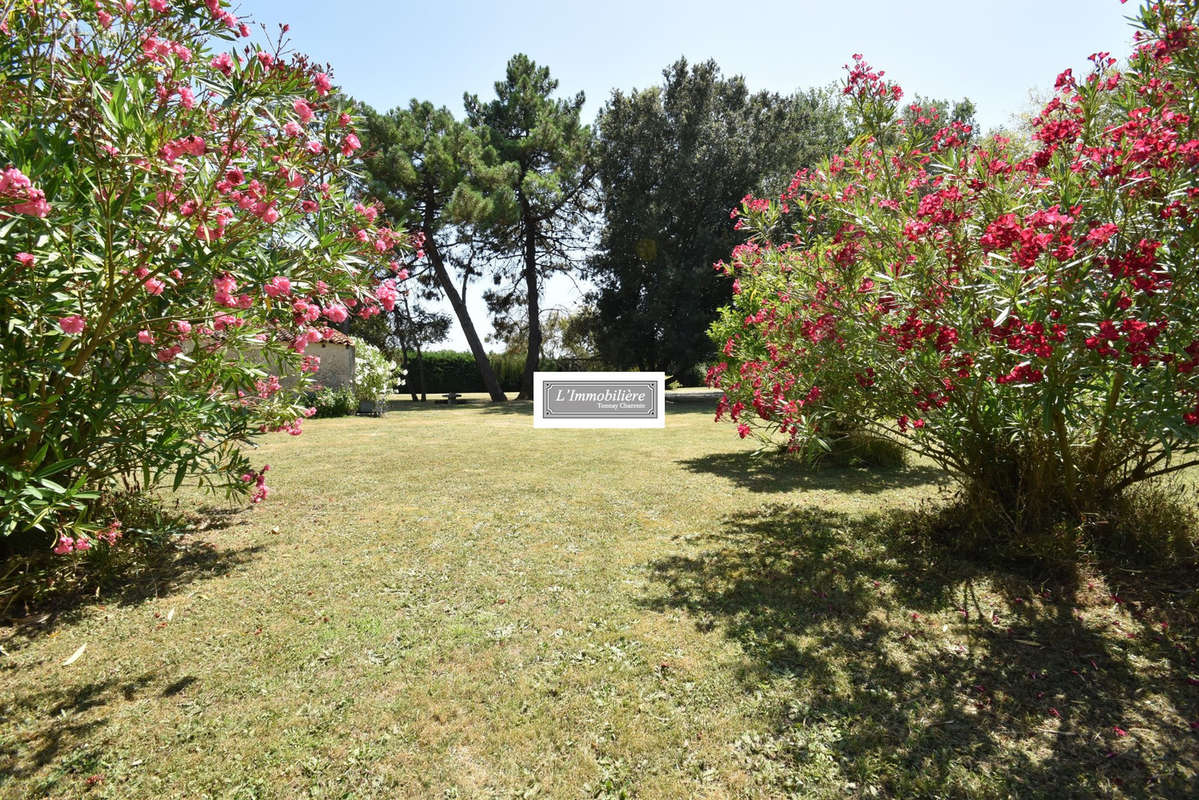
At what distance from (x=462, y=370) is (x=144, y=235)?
99.5ft

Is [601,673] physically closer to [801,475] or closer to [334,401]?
[801,475]

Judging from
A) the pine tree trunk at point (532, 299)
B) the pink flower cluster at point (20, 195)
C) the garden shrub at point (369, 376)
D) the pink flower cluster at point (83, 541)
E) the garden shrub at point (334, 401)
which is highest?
the pine tree trunk at point (532, 299)

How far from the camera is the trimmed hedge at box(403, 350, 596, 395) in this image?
31.8 m

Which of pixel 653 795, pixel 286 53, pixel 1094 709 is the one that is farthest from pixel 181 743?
pixel 1094 709

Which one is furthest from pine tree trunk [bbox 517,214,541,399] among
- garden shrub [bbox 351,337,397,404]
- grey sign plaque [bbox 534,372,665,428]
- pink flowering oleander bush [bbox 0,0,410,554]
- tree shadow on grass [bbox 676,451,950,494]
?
pink flowering oleander bush [bbox 0,0,410,554]

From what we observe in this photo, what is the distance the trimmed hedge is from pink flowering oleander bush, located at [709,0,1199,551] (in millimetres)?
27098

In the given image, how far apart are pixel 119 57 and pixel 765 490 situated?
23.2 ft

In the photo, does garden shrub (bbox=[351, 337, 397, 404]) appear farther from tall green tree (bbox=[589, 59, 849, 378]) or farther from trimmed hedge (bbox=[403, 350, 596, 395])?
trimmed hedge (bbox=[403, 350, 596, 395])

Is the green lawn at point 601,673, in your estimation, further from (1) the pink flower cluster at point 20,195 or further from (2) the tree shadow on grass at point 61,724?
(1) the pink flower cluster at point 20,195

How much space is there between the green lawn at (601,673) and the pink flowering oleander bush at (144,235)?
3.26 feet

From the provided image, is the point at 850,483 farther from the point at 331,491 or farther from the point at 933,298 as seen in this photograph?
the point at 331,491

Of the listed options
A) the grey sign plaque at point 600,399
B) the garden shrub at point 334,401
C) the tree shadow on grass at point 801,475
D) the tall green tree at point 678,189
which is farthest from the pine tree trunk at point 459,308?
the tree shadow on grass at point 801,475

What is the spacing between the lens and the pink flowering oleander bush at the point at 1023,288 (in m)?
→ 2.83

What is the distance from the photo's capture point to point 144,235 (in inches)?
116
